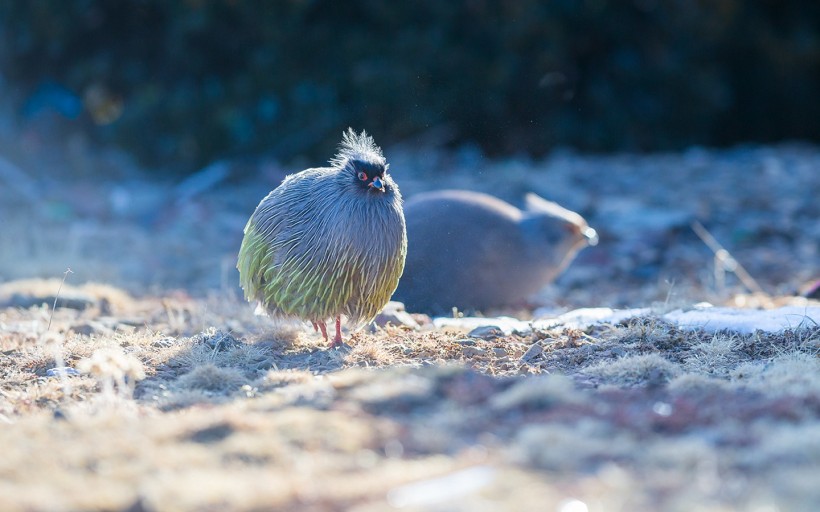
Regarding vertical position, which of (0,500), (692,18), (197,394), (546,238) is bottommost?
(0,500)

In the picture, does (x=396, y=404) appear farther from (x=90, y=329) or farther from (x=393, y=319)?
(x=90, y=329)

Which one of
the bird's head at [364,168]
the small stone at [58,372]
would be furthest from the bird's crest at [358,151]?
the small stone at [58,372]

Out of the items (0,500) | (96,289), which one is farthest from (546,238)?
(0,500)

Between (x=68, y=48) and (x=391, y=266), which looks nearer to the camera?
(x=391, y=266)

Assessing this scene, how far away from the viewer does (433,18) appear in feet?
48.4

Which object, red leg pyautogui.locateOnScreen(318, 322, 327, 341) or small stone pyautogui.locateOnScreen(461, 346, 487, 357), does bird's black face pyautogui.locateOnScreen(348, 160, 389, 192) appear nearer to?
red leg pyautogui.locateOnScreen(318, 322, 327, 341)

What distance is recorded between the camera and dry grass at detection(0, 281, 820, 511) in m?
2.99

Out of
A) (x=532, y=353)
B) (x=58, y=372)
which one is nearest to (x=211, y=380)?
(x=58, y=372)

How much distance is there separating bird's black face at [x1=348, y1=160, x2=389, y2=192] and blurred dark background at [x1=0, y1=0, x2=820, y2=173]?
8.72 metres

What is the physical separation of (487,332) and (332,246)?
3.89 ft

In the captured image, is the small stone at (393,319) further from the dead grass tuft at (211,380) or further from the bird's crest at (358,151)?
the dead grass tuft at (211,380)

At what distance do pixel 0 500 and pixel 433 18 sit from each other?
1265 cm

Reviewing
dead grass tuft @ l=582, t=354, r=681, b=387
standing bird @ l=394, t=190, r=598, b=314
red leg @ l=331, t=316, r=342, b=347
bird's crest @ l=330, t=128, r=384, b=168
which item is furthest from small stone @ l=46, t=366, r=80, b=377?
standing bird @ l=394, t=190, r=598, b=314

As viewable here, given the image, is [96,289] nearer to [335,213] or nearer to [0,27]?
[335,213]
